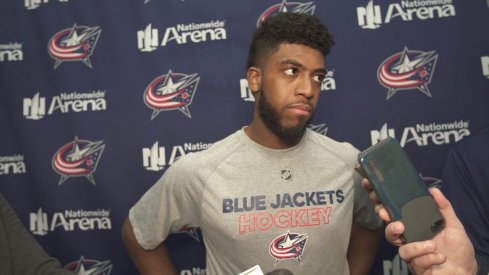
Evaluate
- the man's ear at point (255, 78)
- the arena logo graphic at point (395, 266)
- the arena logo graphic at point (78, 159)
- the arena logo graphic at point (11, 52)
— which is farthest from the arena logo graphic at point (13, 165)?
the arena logo graphic at point (395, 266)

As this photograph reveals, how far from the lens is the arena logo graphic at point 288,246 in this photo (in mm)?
981

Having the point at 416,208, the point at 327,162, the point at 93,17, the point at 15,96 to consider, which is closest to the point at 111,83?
the point at 93,17

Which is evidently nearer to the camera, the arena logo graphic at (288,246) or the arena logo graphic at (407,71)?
the arena logo graphic at (288,246)

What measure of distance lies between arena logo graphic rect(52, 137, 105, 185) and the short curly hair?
0.87 meters

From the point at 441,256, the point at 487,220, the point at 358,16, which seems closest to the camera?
the point at 441,256

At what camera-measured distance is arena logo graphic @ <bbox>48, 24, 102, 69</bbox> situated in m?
1.60

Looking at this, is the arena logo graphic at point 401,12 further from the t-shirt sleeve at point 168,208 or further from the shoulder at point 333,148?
the t-shirt sleeve at point 168,208

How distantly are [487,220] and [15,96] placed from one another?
1795 mm

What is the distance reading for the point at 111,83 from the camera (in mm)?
1580

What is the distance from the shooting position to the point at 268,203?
1.01m

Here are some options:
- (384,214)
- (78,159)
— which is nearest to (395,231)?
(384,214)

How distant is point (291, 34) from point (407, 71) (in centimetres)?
71

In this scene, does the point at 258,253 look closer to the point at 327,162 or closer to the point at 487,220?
the point at 327,162

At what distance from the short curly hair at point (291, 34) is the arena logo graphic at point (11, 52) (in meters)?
1.15
